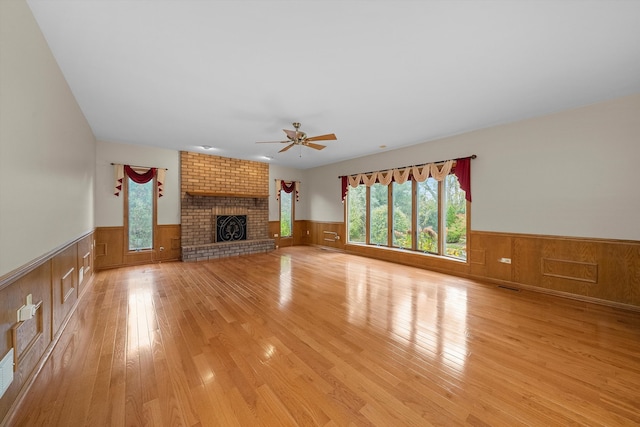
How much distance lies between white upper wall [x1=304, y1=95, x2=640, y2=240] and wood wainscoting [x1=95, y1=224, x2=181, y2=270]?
657 cm

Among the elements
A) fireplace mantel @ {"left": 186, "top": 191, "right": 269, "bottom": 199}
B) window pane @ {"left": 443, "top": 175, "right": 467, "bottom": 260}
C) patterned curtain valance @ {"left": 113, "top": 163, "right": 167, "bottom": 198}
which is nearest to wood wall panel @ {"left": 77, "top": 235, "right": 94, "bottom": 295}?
patterned curtain valance @ {"left": 113, "top": 163, "right": 167, "bottom": 198}

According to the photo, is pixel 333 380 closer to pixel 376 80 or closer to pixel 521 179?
pixel 376 80

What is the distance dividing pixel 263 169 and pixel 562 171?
668 centimetres

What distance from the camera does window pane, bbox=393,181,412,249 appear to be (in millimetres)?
5477

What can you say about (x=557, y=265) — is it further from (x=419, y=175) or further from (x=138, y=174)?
(x=138, y=174)

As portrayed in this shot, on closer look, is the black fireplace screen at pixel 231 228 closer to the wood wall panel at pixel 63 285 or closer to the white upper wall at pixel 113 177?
the white upper wall at pixel 113 177

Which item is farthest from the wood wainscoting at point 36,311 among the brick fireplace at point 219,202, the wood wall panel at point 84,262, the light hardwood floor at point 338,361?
the brick fireplace at point 219,202

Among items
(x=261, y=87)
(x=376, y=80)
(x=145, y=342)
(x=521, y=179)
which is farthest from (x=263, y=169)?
(x=521, y=179)

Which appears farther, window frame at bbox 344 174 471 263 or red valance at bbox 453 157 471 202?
window frame at bbox 344 174 471 263

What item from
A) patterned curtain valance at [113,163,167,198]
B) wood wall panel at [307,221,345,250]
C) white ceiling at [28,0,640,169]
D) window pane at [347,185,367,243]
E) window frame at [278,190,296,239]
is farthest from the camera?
window frame at [278,190,296,239]

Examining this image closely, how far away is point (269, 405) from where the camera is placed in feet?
4.92

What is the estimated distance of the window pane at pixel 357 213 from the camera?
6551mm

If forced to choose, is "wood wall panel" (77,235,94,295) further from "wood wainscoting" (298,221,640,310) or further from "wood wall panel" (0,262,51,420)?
"wood wainscoting" (298,221,640,310)

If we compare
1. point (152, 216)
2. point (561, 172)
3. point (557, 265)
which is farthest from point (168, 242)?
point (561, 172)
